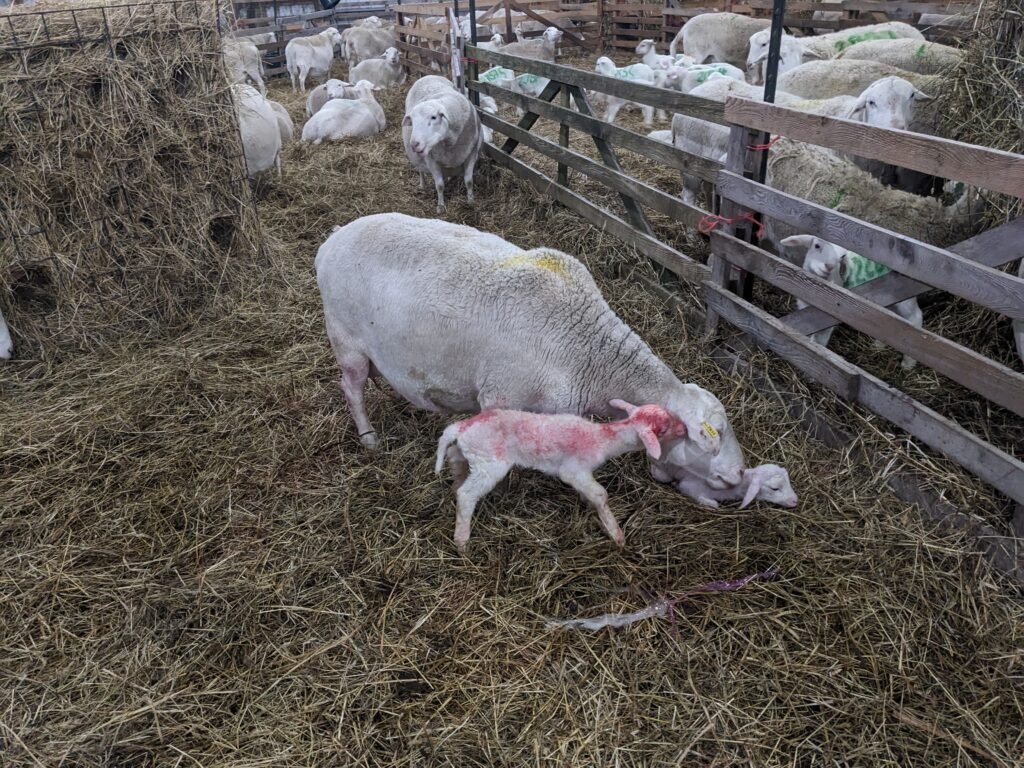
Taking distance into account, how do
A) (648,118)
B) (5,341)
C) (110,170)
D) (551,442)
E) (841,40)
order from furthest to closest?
(648,118), (841,40), (110,170), (5,341), (551,442)

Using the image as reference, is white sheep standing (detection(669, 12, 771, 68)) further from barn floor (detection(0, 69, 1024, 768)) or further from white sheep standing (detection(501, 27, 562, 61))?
barn floor (detection(0, 69, 1024, 768))

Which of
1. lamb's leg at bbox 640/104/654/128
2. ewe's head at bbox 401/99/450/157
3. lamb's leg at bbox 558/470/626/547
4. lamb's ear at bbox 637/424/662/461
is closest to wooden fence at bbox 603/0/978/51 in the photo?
lamb's leg at bbox 640/104/654/128

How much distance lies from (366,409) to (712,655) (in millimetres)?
2510

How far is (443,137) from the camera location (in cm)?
812

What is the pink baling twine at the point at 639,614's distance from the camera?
9.87ft

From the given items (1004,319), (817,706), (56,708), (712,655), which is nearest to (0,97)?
(56,708)

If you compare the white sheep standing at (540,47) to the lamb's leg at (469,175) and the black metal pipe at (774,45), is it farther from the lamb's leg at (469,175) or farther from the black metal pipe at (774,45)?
the black metal pipe at (774,45)

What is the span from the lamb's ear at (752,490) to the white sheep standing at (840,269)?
1.32 metres

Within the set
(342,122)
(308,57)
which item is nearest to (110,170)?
(342,122)

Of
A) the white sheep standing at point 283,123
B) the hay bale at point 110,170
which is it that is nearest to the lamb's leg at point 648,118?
the white sheep standing at point 283,123

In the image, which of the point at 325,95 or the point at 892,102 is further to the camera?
the point at 325,95

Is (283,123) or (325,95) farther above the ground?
(325,95)

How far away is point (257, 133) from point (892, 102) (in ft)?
20.9

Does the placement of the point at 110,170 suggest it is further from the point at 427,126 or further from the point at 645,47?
the point at 645,47
